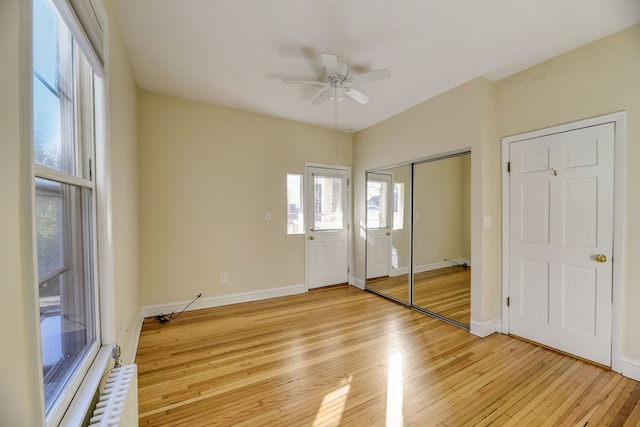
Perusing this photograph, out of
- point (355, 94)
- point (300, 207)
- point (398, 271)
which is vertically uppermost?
point (355, 94)

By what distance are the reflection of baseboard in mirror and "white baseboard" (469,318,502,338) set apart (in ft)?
0.65

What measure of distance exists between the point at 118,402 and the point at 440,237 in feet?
11.8

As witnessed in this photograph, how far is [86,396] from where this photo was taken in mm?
1018

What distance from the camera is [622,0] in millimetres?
1743

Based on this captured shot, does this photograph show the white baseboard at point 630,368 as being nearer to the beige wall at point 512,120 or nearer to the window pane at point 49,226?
the beige wall at point 512,120

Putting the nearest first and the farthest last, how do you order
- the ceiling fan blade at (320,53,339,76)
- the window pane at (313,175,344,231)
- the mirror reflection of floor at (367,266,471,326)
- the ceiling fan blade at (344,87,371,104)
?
1. the ceiling fan blade at (320,53,339,76)
2. the ceiling fan blade at (344,87,371,104)
3. the mirror reflection of floor at (367,266,471,326)
4. the window pane at (313,175,344,231)

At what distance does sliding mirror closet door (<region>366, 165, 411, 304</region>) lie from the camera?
12.0 feet

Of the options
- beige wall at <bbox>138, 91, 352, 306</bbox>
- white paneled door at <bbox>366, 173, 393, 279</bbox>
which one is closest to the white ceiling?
beige wall at <bbox>138, 91, 352, 306</bbox>

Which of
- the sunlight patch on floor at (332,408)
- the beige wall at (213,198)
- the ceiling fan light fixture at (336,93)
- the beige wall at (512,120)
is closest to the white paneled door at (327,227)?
the beige wall at (213,198)

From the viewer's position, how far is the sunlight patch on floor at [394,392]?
63.1 inches

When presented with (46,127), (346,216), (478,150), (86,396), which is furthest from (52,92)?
(346,216)

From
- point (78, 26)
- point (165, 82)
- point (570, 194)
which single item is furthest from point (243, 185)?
point (570, 194)

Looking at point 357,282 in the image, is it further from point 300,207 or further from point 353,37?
point 353,37

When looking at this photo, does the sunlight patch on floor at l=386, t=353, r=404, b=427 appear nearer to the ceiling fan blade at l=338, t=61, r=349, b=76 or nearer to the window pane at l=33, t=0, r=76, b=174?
the window pane at l=33, t=0, r=76, b=174
